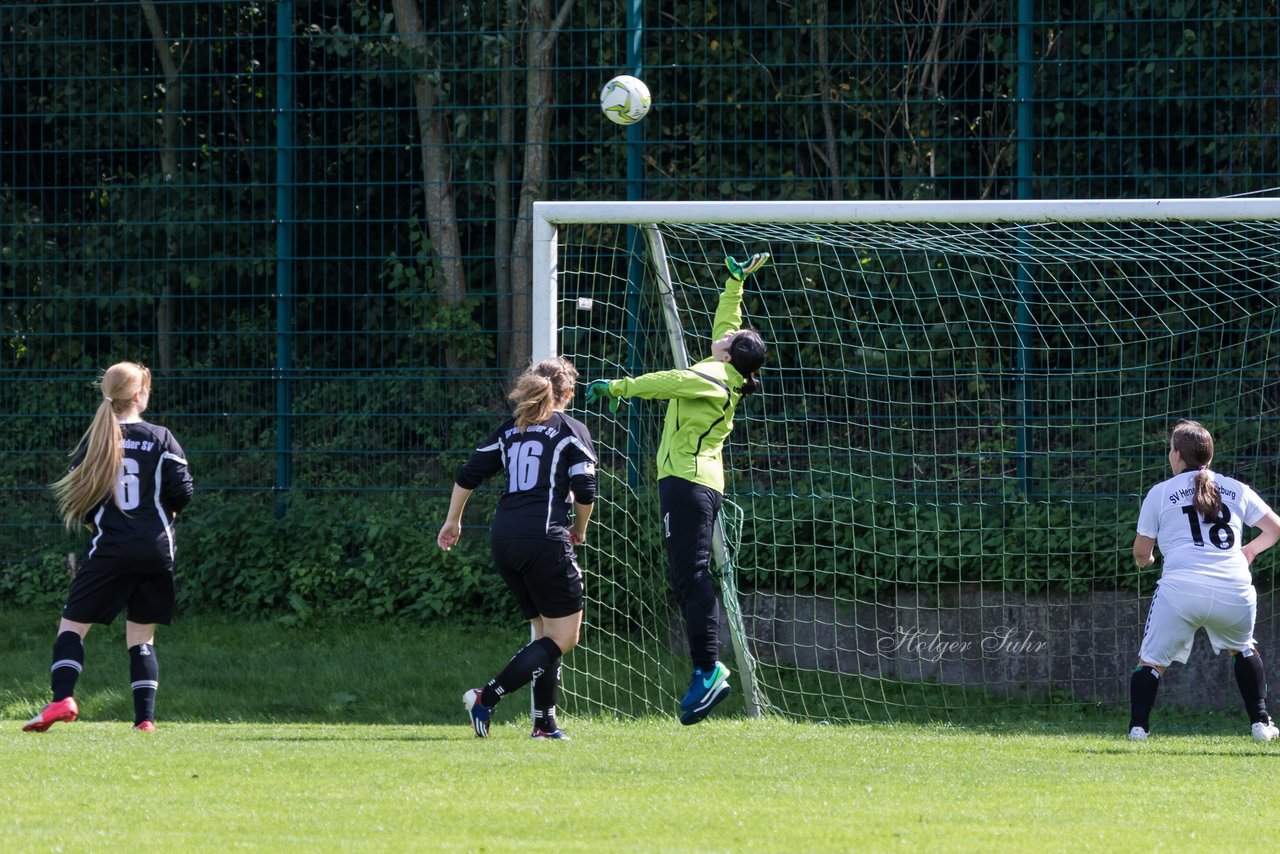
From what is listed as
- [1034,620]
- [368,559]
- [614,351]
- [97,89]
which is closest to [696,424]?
[614,351]

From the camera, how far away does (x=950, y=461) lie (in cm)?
1057

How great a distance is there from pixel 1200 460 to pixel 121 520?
17.0ft

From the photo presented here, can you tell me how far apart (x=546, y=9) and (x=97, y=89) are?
10.9 ft

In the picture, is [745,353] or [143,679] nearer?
[143,679]

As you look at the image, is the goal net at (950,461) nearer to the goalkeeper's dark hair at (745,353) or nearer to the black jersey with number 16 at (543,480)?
the goalkeeper's dark hair at (745,353)

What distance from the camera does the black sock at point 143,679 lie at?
7930mm

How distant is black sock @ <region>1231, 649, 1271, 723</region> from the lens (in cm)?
801

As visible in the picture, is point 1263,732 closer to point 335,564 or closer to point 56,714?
point 56,714

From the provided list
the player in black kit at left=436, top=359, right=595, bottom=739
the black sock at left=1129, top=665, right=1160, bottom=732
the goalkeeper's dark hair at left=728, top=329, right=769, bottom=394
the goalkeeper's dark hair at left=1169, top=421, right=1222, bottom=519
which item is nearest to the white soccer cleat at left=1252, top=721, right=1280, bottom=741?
the black sock at left=1129, top=665, right=1160, bottom=732

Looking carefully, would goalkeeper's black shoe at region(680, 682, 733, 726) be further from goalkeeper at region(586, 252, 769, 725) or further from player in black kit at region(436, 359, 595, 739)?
player in black kit at region(436, 359, 595, 739)

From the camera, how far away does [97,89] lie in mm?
11898

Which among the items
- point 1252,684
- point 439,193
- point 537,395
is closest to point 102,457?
point 537,395

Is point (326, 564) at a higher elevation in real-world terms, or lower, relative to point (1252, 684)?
higher

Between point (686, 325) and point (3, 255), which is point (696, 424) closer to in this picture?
point (686, 325)
